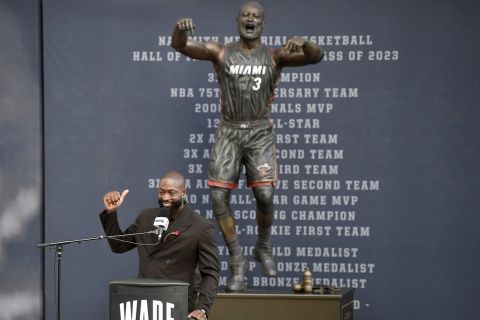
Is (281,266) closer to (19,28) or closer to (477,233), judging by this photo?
(477,233)

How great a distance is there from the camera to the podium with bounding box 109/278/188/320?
4.66m

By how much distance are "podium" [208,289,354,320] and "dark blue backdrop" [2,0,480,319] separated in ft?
3.93

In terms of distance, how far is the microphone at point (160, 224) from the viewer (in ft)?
16.8

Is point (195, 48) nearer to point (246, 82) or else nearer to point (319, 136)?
point (246, 82)

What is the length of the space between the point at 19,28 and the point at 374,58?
2.79m

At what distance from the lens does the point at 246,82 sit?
7.02 m

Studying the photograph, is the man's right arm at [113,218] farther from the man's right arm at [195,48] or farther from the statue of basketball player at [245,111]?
the man's right arm at [195,48]

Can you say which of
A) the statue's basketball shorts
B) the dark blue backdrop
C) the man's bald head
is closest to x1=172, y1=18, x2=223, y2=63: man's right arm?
the statue's basketball shorts

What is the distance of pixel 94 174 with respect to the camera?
841 cm

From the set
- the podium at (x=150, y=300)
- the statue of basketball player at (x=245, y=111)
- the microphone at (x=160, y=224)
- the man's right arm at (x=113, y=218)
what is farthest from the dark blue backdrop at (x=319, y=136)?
the podium at (x=150, y=300)

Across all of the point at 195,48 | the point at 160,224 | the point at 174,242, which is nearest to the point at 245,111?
the point at 195,48

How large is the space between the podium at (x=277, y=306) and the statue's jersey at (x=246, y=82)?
1183 mm

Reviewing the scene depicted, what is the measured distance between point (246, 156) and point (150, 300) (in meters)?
2.54

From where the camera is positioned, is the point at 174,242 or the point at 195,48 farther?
the point at 195,48
